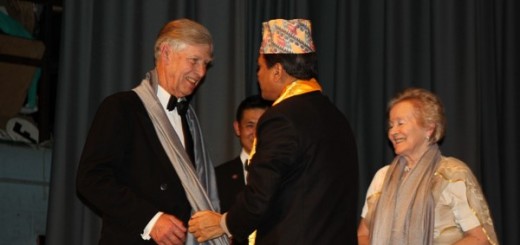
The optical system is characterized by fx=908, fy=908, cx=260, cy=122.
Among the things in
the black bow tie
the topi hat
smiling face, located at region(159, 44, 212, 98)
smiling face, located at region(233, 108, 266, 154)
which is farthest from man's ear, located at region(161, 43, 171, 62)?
smiling face, located at region(233, 108, 266, 154)

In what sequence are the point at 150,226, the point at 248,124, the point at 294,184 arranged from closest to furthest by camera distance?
the point at 294,184, the point at 150,226, the point at 248,124

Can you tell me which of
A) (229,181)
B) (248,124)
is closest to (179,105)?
(229,181)

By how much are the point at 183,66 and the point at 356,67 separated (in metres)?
1.95

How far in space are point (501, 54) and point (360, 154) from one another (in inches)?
44.0

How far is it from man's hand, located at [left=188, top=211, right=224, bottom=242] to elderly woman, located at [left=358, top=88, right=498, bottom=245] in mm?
972

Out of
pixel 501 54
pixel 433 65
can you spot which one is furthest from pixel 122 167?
pixel 501 54

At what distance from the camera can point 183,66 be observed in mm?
3361

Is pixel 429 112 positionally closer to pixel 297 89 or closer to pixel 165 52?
pixel 297 89

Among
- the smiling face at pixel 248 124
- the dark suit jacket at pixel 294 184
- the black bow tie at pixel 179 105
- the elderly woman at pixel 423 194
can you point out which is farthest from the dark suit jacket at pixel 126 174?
the smiling face at pixel 248 124

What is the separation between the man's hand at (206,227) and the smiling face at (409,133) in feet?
3.53

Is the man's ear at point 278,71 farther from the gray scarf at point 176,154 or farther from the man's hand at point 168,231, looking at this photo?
the man's hand at point 168,231

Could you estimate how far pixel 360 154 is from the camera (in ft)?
16.5

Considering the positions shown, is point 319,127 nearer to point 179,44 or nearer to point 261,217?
point 261,217

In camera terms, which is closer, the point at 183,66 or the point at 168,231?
the point at 168,231
